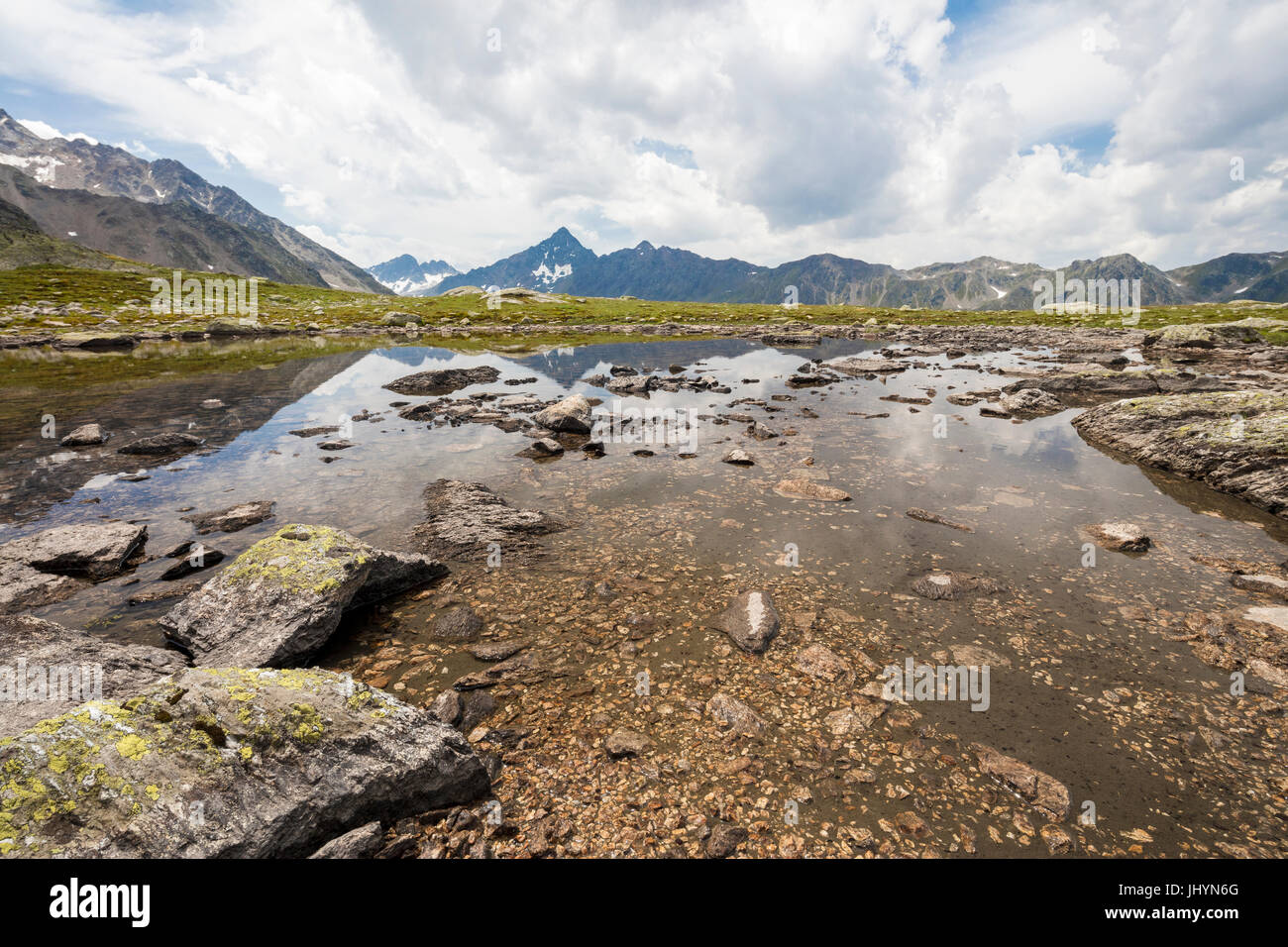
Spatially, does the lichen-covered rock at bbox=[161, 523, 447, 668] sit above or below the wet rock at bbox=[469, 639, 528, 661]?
above

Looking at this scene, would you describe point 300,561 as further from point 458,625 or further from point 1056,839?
point 1056,839

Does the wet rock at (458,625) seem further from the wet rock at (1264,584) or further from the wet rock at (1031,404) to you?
the wet rock at (1031,404)

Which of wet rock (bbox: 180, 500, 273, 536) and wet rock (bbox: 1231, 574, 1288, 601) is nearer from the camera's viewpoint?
wet rock (bbox: 1231, 574, 1288, 601)

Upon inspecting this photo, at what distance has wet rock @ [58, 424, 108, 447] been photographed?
2655 centimetres

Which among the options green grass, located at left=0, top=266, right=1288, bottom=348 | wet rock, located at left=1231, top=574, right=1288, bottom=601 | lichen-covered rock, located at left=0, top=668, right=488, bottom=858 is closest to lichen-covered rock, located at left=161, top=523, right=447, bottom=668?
lichen-covered rock, located at left=0, top=668, right=488, bottom=858

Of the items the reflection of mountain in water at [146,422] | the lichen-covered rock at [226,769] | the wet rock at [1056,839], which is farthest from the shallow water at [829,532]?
the lichen-covered rock at [226,769]

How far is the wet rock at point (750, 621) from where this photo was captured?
36.9 feet

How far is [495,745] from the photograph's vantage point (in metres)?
8.68

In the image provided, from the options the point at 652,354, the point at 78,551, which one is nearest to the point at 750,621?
the point at 78,551

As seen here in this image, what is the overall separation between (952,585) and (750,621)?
6097 millimetres

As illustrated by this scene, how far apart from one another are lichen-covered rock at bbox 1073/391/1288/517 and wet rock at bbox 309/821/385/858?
29435 millimetres

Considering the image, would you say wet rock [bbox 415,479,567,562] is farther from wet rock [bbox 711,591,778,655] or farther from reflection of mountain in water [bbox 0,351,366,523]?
reflection of mountain in water [bbox 0,351,366,523]

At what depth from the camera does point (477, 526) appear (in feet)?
55.0
